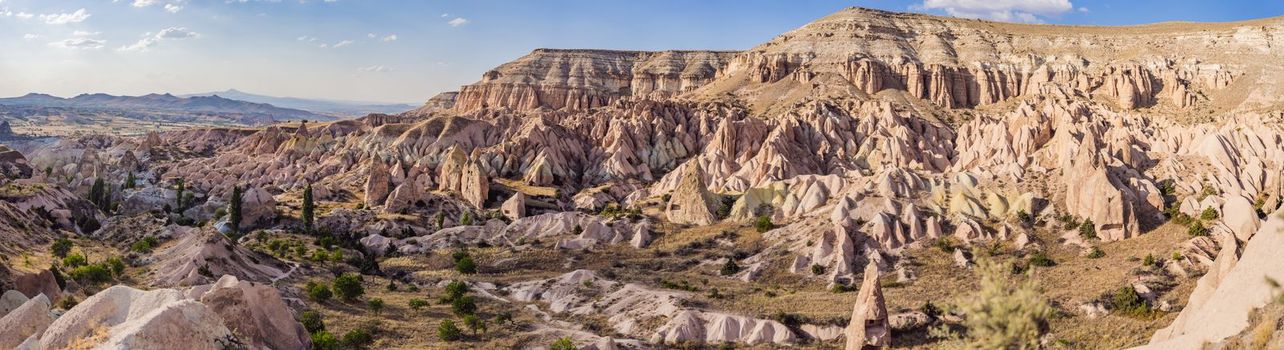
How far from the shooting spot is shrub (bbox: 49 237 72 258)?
183 ft

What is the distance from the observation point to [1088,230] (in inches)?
2331

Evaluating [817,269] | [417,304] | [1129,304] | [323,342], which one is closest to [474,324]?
[417,304]

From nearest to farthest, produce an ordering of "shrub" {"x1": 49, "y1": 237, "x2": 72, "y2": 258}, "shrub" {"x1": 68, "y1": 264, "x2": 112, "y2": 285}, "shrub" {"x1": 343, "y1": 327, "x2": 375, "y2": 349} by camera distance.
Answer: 1. "shrub" {"x1": 343, "y1": 327, "x2": 375, "y2": 349}
2. "shrub" {"x1": 68, "y1": 264, "x2": 112, "y2": 285}
3. "shrub" {"x1": 49, "y1": 237, "x2": 72, "y2": 258}

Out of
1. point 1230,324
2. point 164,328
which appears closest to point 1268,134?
point 1230,324

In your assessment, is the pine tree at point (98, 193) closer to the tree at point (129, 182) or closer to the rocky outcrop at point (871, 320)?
the tree at point (129, 182)

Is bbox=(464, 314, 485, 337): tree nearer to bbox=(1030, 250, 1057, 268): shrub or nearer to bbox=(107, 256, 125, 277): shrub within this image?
bbox=(107, 256, 125, 277): shrub

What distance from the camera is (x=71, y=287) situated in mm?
43719

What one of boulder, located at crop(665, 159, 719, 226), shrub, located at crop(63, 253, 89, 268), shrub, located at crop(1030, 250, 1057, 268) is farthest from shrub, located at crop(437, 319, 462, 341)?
shrub, located at crop(1030, 250, 1057, 268)

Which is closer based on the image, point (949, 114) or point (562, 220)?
point (562, 220)

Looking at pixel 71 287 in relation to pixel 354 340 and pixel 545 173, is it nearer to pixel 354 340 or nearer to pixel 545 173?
pixel 354 340

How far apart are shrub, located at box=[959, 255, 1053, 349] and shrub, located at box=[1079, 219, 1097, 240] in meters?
52.7

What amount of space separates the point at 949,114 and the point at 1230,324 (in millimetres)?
132955

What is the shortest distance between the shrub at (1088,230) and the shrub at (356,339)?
5541 cm

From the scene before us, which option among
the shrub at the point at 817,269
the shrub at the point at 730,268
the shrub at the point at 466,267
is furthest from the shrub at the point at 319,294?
the shrub at the point at 817,269
